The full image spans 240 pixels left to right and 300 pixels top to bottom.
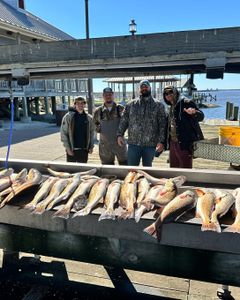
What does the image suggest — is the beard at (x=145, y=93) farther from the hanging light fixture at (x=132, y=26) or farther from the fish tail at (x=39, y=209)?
the hanging light fixture at (x=132, y=26)

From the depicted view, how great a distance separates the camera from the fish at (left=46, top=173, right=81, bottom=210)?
2.69m

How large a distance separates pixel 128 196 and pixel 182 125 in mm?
2253

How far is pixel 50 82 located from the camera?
25.1 meters

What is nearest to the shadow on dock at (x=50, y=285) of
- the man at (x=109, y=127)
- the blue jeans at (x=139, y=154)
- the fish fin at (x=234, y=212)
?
the fish fin at (x=234, y=212)

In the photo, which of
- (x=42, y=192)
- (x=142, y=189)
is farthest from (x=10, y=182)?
(x=142, y=189)

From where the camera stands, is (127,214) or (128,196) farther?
(128,196)

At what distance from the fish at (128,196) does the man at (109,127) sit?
210 cm

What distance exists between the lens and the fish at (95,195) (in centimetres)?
250

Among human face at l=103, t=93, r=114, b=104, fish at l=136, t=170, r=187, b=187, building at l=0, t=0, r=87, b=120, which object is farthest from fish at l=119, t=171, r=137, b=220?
building at l=0, t=0, r=87, b=120

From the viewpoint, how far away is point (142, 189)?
282cm

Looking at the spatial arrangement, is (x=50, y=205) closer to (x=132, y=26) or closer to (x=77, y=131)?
(x=77, y=131)

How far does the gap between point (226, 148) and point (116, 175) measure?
405 cm

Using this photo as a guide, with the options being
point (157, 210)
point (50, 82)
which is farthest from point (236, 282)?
point (50, 82)

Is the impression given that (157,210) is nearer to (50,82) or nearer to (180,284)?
(180,284)
